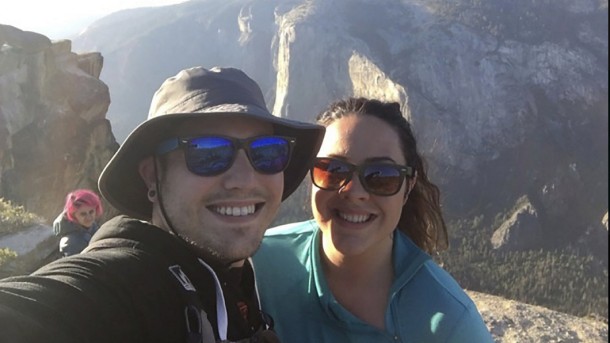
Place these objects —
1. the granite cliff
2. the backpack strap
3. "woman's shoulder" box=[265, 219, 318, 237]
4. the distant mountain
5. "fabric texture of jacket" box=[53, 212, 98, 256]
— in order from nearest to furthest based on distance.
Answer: the backpack strap
"woman's shoulder" box=[265, 219, 318, 237]
"fabric texture of jacket" box=[53, 212, 98, 256]
the distant mountain
the granite cliff

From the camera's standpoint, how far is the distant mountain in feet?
309

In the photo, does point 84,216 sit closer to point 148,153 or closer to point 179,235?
point 148,153

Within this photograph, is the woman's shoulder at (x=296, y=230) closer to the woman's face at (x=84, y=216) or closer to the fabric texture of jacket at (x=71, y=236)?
the fabric texture of jacket at (x=71, y=236)

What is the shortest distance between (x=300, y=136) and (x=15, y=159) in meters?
21.2

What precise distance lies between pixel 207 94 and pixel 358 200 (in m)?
1.25

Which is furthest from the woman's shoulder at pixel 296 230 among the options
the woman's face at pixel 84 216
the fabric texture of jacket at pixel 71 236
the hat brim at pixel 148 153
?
the woman's face at pixel 84 216

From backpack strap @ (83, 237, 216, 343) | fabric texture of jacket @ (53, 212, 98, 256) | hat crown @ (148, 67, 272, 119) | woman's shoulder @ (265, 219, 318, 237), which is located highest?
hat crown @ (148, 67, 272, 119)

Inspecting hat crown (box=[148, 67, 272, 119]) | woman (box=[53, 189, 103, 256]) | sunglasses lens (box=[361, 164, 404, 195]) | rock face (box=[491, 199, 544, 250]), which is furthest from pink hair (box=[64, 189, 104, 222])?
rock face (box=[491, 199, 544, 250])

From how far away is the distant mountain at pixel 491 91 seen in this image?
94125mm

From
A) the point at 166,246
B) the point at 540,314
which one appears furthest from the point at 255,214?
the point at 540,314

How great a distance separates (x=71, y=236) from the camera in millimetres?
7625

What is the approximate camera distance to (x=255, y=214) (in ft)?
7.53

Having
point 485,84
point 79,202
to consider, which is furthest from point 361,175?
point 485,84

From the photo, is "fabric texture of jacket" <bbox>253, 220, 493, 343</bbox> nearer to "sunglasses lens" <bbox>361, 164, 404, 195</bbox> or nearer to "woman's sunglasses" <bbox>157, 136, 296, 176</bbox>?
"sunglasses lens" <bbox>361, 164, 404, 195</bbox>
